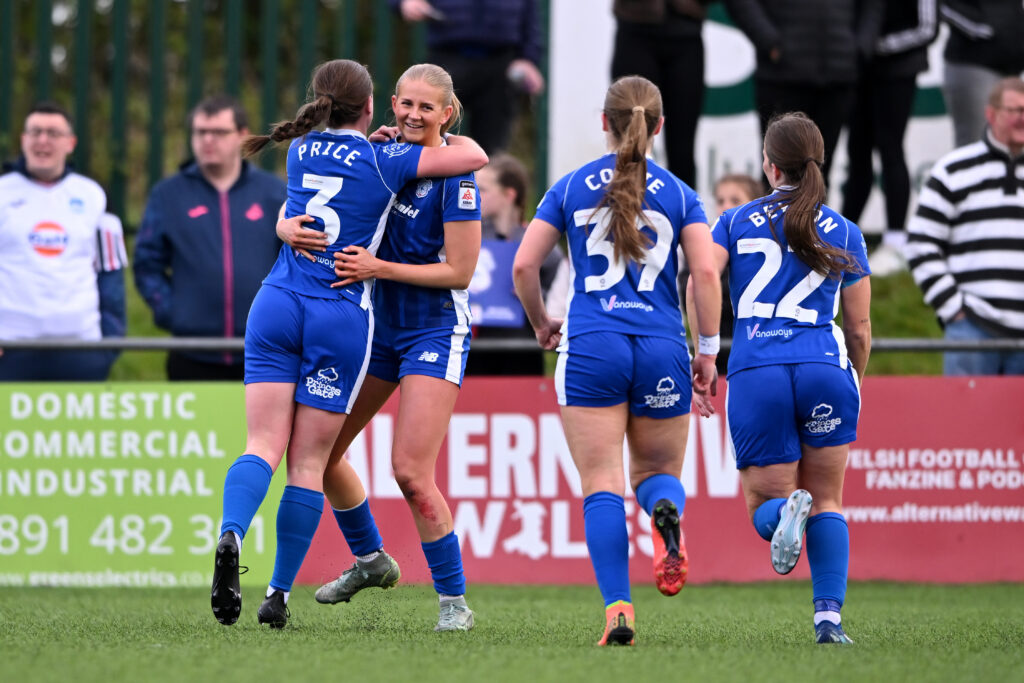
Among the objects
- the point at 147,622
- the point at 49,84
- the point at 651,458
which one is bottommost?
the point at 147,622

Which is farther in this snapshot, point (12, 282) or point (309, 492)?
point (12, 282)

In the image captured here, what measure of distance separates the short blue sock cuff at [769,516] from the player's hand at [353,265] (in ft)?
5.59

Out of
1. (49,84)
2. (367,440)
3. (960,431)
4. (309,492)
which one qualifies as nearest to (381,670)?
(309,492)

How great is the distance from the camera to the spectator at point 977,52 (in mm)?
10117

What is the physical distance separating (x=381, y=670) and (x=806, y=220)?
2.28 metres

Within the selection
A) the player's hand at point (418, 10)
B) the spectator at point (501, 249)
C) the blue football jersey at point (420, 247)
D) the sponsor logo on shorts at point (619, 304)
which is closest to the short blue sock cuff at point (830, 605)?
the sponsor logo on shorts at point (619, 304)

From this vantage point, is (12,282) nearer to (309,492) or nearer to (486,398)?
(486,398)

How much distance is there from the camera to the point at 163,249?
877 centimetres

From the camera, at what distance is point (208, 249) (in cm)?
866

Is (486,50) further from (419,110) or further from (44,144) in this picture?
(419,110)

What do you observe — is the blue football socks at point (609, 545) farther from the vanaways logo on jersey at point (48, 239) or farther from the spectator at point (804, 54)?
the spectator at point (804, 54)

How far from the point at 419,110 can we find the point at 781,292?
1.53 metres

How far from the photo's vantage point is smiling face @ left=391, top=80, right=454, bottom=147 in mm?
5512

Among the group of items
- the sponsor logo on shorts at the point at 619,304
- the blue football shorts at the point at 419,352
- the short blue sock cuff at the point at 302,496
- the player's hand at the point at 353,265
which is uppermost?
the player's hand at the point at 353,265
